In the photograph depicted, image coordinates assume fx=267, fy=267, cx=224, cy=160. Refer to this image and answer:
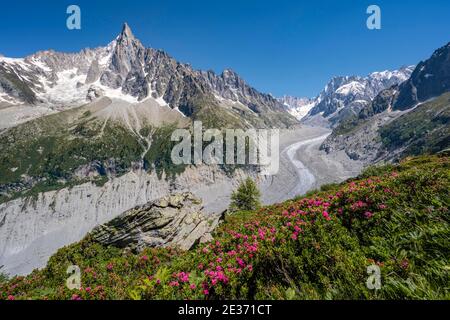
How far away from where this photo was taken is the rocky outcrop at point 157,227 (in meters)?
17.4

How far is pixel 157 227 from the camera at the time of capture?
62.6 feet

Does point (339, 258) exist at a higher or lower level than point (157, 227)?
higher

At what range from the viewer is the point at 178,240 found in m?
18.9

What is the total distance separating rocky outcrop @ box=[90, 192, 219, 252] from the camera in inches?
686

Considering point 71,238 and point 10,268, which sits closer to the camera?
point 10,268

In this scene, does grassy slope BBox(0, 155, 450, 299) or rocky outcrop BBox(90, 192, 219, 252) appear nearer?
grassy slope BBox(0, 155, 450, 299)

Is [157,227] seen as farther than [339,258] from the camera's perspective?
Yes

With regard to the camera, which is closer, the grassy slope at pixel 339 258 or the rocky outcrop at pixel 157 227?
the grassy slope at pixel 339 258

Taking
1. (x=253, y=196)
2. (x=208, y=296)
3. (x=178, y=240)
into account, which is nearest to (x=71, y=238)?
(x=253, y=196)
